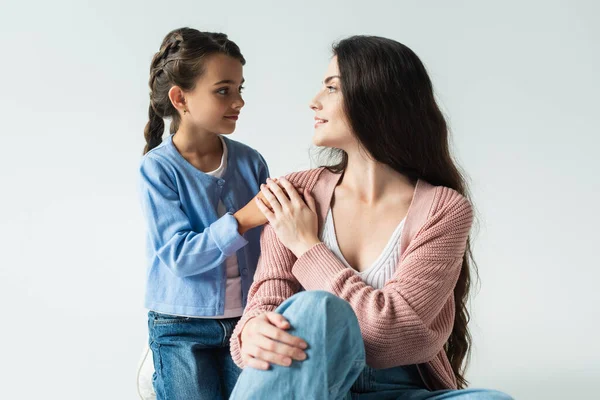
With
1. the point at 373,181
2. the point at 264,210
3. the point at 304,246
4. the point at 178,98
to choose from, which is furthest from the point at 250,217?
the point at 178,98

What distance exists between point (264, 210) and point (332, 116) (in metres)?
0.27

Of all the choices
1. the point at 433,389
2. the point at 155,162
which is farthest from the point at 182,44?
the point at 433,389

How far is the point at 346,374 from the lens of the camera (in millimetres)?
1761

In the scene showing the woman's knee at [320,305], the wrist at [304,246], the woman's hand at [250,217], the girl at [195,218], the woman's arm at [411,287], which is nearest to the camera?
the woman's knee at [320,305]

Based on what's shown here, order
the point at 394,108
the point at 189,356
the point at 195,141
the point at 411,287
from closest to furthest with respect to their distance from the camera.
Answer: the point at 411,287
the point at 394,108
the point at 189,356
the point at 195,141

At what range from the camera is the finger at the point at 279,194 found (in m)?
2.05

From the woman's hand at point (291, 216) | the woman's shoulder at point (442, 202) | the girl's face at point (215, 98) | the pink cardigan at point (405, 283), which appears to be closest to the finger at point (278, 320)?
the pink cardigan at point (405, 283)

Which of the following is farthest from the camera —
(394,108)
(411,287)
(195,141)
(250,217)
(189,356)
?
(195,141)

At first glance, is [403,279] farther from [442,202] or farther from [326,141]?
[326,141]

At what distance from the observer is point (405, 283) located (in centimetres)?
192

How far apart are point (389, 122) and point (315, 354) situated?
2.00 ft

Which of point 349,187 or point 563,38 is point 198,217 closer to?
point 349,187

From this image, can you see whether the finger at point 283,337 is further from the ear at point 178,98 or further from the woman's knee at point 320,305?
the ear at point 178,98

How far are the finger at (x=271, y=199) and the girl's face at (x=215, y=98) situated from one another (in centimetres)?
28
